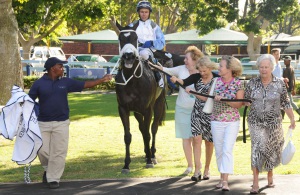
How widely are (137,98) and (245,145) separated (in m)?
3.88

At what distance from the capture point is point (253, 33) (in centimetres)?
4059

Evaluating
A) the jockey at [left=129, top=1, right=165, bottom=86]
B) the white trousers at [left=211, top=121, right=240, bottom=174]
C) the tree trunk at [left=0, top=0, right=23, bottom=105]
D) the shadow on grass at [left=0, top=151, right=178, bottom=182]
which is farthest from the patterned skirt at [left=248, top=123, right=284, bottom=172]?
the tree trunk at [left=0, top=0, right=23, bottom=105]

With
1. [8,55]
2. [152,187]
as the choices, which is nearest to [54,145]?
[152,187]

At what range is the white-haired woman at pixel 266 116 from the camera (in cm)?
873

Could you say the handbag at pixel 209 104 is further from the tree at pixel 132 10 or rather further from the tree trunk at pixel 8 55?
the tree at pixel 132 10

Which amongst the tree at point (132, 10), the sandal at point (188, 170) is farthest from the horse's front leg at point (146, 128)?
the tree at point (132, 10)

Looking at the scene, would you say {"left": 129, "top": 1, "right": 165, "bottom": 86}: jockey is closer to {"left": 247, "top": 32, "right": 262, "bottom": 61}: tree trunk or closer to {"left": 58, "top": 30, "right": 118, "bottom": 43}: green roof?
{"left": 247, "top": 32, "right": 262, "bottom": 61}: tree trunk

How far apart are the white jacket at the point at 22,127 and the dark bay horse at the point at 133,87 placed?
78.3 inches

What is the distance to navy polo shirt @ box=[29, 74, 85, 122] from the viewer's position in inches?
361

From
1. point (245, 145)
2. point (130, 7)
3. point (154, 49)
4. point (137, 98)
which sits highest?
point (130, 7)

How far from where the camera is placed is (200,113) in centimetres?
961

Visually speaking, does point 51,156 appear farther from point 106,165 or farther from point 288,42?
Result: point 288,42

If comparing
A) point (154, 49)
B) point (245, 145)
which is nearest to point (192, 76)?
point (154, 49)

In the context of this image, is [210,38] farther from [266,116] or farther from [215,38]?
[266,116]
